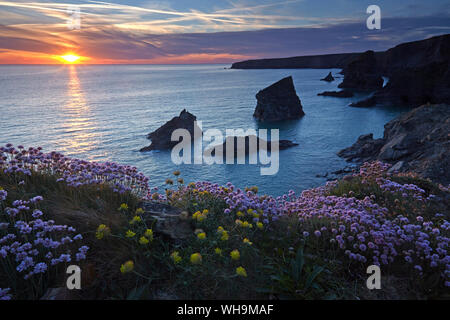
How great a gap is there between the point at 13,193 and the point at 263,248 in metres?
4.54

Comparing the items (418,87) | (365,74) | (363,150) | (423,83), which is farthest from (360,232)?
(365,74)

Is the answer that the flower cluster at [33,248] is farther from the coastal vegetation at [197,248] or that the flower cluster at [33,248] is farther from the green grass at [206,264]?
the green grass at [206,264]

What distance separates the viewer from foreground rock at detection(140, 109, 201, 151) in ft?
165

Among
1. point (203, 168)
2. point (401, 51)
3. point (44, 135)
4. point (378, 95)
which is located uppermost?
point (401, 51)

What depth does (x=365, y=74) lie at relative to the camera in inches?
4916

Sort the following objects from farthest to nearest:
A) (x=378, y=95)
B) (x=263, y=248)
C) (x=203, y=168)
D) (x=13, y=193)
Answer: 1. (x=378, y=95)
2. (x=203, y=168)
3. (x=13, y=193)
4. (x=263, y=248)

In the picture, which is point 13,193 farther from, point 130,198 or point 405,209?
point 405,209

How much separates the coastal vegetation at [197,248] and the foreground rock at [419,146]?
55.7 feet

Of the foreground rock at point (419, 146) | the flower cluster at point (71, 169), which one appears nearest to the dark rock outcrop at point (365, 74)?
the foreground rock at point (419, 146)

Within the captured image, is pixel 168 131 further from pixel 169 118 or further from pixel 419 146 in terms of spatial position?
pixel 419 146

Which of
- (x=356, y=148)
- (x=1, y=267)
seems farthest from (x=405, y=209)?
(x=356, y=148)

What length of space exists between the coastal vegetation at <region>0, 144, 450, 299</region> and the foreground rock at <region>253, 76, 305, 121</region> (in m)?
70.6

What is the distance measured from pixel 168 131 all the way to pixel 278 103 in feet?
119
